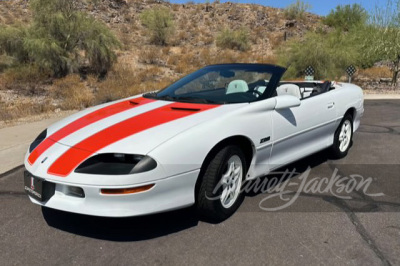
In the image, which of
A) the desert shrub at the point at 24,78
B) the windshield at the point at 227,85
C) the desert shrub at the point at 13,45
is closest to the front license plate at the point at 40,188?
the windshield at the point at 227,85

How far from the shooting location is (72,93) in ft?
38.7

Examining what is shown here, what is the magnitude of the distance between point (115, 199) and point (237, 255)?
1001mm

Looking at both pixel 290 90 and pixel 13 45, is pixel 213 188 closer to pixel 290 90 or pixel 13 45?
pixel 290 90

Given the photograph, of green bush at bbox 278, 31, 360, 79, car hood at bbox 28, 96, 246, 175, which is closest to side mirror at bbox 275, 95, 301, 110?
car hood at bbox 28, 96, 246, 175

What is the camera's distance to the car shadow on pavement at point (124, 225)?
9.52 feet

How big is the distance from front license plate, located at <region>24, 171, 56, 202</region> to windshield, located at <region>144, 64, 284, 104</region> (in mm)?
1580

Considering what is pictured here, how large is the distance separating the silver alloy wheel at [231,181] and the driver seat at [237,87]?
38.1 inches

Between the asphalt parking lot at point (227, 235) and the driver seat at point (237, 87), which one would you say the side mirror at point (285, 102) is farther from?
the asphalt parking lot at point (227, 235)

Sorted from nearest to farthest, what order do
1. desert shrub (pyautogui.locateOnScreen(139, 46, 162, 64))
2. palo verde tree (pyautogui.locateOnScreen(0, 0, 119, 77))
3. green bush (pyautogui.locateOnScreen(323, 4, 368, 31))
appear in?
palo verde tree (pyautogui.locateOnScreen(0, 0, 119, 77))
desert shrub (pyautogui.locateOnScreen(139, 46, 162, 64))
green bush (pyautogui.locateOnScreen(323, 4, 368, 31))

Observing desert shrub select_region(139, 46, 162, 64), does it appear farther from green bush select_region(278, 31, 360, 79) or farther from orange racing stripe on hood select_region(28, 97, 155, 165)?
orange racing stripe on hood select_region(28, 97, 155, 165)

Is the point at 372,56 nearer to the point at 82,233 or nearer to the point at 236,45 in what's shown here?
the point at 236,45

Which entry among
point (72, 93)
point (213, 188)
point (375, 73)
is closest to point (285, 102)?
point (213, 188)

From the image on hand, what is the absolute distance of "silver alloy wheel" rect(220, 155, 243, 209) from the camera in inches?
121

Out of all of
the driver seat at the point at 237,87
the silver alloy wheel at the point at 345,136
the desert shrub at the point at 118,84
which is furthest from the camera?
the desert shrub at the point at 118,84
